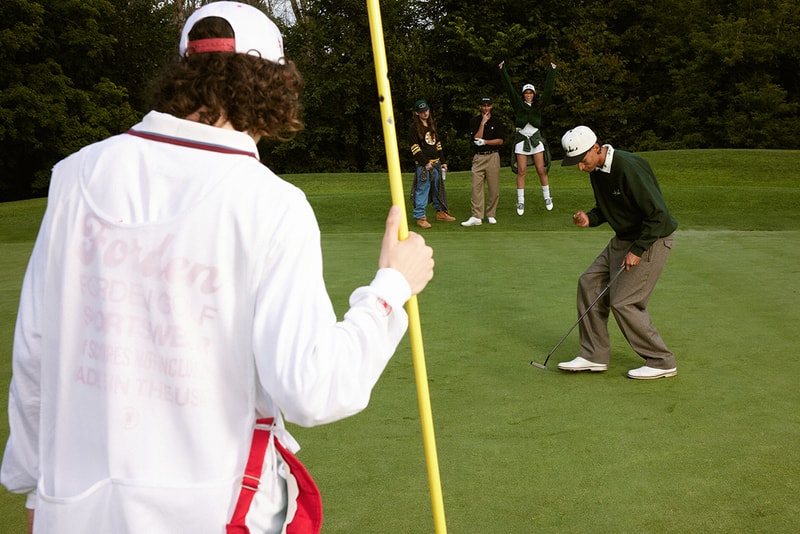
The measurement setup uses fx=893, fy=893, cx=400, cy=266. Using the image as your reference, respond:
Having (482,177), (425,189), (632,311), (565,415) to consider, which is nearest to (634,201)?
(632,311)

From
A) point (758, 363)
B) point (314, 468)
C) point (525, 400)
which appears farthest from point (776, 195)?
point (314, 468)

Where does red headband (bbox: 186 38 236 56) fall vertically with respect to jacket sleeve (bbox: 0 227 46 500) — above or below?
above

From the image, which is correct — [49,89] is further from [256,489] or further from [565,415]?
[256,489]

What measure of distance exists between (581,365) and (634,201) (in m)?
1.14

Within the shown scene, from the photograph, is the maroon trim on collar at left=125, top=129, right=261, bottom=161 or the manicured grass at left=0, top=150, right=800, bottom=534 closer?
the maroon trim on collar at left=125, top=129, right=261, bottom=161

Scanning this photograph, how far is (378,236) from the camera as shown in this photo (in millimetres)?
12648

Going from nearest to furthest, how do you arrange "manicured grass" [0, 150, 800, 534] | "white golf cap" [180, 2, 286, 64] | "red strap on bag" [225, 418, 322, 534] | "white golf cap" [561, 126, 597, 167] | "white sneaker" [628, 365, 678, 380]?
"red strap on bag" [225, 418, 322, 534], "white golf cap" [180, 2, 286, 64], "manicured grass" [0, 150, 800, 534], "white sneaker" [628, 365, 678, 380], "white golf cap" [561, 126, 597, 167]

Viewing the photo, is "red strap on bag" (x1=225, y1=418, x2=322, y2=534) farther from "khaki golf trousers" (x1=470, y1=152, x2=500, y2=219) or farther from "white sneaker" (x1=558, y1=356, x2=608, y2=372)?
"khaki golf trousers" (x1=470, y1=152, x2=500, y2=219)

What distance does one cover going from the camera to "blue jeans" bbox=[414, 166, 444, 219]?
14.3 m

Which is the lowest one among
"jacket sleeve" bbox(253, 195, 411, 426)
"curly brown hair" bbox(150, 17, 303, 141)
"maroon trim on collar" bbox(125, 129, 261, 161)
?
"jacket sleeve" bbox(253, 195, 411, 426)

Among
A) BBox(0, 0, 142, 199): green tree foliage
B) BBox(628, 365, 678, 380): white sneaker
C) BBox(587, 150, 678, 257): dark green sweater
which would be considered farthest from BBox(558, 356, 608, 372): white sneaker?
BBox(0, 0, 142, 199): green tree foliage

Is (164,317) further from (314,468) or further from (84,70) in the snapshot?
(84,70)

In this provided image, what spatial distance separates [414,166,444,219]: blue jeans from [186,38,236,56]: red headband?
41.1 feet

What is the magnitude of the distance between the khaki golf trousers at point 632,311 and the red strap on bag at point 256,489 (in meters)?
4.31
